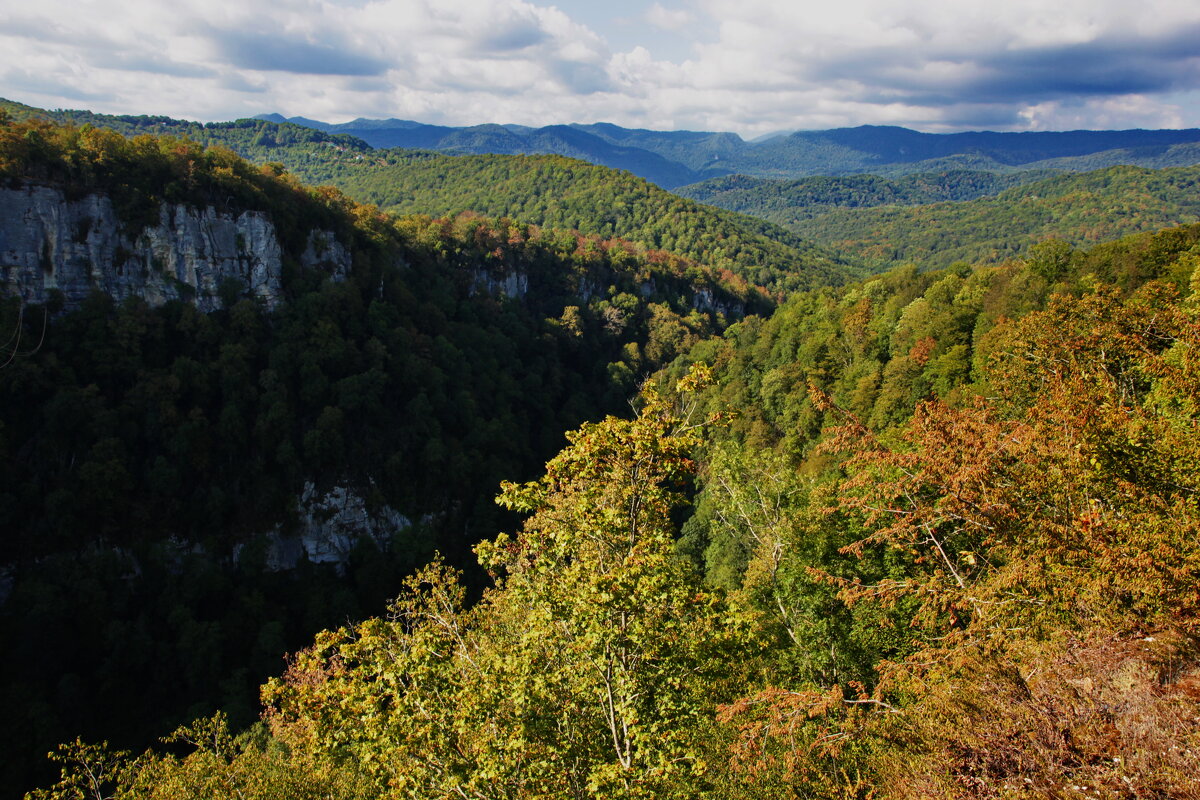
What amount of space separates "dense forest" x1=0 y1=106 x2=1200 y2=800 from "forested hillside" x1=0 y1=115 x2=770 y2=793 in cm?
26

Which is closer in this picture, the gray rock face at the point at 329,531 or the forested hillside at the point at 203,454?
the forested hillside at the point at 203,454

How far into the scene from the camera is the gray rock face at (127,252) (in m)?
38.1

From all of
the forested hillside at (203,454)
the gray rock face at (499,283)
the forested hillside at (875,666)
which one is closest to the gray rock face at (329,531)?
the forested hillside at (203,454)

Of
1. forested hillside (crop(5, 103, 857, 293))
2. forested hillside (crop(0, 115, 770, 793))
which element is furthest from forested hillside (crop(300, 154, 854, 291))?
forested hillside (crop(0, 115, 770, 793))

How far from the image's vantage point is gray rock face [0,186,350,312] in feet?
125

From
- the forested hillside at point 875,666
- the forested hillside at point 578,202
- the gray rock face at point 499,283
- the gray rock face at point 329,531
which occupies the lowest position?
the gray rock face at point 329,531

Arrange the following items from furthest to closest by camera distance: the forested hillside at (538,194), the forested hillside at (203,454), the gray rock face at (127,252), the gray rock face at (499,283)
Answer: the forested hillside at (538,194), the gray rock face at (499,283), the gray rock face at (127,252), the forested hillside at (203,454)

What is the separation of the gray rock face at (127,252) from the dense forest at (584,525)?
3.86 ft

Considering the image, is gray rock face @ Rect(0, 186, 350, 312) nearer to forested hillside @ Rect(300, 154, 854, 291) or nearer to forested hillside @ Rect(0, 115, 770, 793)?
forested hillside @ Rect(0, 115, 770, 793)

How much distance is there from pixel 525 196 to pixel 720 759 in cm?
15667

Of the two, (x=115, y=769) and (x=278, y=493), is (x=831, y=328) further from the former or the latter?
(x=115, y=769)

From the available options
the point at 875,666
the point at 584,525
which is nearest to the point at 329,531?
the point at 584,525

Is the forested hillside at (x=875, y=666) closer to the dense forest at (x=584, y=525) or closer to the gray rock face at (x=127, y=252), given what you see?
the dense forest at (x=584, y=525)

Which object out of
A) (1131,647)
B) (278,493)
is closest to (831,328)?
(278,493)
